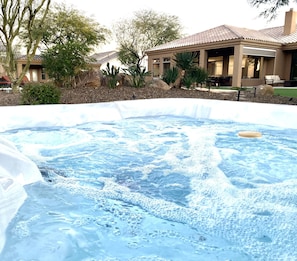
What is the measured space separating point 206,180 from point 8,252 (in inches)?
85.6

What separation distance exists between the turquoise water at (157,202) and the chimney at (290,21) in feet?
48.1

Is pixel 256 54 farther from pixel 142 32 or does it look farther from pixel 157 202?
pixel 157 202

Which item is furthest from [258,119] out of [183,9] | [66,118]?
[183,9]

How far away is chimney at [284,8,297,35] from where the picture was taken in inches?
653

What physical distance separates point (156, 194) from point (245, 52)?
13.9 m

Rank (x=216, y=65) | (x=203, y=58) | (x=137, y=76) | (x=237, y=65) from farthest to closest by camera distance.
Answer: (x=216, y=65), (x=203, y=58), (x=237, y=65), (x=137, y=76)

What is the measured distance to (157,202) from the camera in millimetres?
2752

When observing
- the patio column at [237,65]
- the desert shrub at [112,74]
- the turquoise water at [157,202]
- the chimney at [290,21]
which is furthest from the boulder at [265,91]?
the chimney at [290,21]

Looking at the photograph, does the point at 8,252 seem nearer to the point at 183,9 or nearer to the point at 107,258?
the point at 107,258

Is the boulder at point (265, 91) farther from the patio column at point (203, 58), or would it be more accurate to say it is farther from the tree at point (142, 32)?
the tree at point (142, 32)

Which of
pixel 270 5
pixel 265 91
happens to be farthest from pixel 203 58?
pixel 270 5

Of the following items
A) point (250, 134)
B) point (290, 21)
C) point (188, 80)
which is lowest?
point (250, 134)

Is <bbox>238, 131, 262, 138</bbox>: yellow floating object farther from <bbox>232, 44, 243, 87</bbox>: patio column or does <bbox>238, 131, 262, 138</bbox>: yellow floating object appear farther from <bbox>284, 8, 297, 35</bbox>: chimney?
<bbox>284, 8, 297, 35</bbox>: chimney

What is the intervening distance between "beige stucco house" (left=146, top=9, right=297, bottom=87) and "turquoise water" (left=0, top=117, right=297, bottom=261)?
1038cm
